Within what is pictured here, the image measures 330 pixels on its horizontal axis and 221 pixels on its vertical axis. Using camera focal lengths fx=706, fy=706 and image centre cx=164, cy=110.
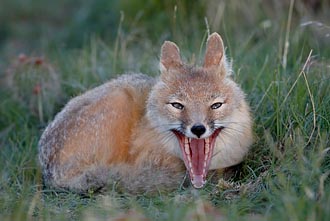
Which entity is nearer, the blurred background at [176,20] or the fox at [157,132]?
the fox at [157,132]

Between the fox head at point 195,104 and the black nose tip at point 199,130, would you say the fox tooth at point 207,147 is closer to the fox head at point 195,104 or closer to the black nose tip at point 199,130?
the fox head at point 195,104

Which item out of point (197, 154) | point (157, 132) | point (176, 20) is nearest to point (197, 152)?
point (197, 154)

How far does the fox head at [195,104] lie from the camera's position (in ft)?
18.4

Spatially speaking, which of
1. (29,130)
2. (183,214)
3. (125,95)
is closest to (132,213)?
(183,214)

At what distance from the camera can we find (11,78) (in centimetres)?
819

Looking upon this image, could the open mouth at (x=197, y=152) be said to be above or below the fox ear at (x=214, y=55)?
A: below

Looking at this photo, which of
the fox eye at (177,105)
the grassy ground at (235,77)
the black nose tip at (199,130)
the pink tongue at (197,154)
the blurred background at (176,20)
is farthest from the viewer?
the blurred background at (176,20)

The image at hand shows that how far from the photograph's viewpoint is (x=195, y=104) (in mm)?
5648

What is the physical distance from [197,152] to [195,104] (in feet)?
1.47

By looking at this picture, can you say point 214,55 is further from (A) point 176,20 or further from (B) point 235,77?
(A) point 176,20

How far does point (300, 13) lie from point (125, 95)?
4424 millimetres

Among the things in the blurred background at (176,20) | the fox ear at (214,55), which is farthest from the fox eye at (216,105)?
the blurred background at (176,20)

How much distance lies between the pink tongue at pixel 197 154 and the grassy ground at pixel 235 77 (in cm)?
25

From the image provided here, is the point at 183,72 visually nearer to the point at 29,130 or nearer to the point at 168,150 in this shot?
the point at 168,150
